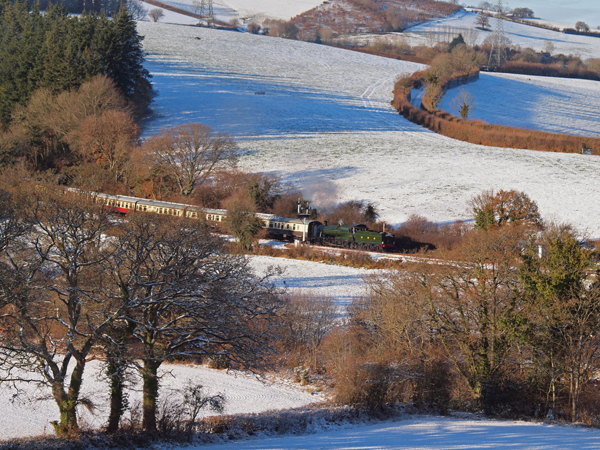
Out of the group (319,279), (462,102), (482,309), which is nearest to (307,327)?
(319,279)

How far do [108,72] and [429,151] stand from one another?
3083 cm

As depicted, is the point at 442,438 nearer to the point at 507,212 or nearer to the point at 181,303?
the point at 181,303

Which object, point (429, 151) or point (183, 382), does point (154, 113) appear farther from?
point (183, 382)

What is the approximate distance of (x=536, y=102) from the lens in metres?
73.3

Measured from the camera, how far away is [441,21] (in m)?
140

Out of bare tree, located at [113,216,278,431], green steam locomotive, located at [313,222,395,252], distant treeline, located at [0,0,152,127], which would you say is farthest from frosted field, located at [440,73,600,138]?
bare tree, located at [113,216,278,431]

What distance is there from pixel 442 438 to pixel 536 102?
226 feet

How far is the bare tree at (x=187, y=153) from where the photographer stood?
129ft

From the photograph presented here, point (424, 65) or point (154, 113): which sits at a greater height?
point (424, 65)

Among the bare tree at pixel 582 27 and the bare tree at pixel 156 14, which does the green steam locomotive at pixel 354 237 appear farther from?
the bare tree at pixel 582 27

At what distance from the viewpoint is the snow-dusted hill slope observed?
118500 mm

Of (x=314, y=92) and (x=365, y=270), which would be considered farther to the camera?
(x=314, y=92)

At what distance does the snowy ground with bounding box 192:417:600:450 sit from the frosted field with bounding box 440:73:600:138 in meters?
52.8

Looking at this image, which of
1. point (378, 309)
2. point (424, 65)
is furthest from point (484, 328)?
point (424, 65)
